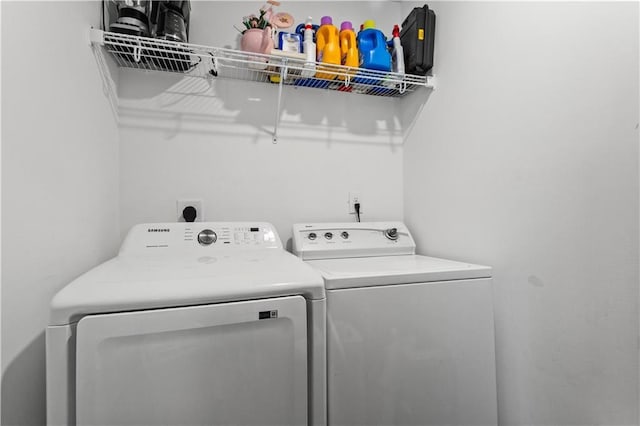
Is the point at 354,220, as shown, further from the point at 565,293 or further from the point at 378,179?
the point at 565,293

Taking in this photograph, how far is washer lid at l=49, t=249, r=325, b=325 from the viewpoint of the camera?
67cm

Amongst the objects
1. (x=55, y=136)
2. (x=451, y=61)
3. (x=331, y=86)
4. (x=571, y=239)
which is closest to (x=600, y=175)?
(x=571, y=239)

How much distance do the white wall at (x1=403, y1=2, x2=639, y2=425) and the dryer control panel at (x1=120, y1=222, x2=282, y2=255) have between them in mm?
937

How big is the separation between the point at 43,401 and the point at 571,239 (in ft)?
5.57

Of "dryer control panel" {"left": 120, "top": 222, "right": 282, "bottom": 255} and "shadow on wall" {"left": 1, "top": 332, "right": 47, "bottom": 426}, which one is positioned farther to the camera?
"dryer control panel" {"left": 120, "top": 222, "right": 282, "bottom": 255}

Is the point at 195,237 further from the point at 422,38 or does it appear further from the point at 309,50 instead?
the point at 422,38

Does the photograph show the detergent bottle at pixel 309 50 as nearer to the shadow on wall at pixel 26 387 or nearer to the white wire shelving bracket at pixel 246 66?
the white wire shelving bracket at pixel 246 66

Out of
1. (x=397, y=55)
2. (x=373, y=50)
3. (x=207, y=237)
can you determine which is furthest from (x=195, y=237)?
(x=397, y=55)

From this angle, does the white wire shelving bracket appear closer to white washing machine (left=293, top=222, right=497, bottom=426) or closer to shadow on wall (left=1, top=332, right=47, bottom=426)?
white washing machine (left=293, top=222, right=497, bottom=426)

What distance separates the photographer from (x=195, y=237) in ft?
4.33

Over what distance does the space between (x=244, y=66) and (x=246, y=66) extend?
0.01m

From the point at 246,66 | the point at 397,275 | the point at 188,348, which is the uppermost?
the point at 246,66

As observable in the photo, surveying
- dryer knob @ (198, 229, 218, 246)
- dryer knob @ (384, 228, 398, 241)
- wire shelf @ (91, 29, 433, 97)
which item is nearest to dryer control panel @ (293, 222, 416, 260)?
dryer knob @ (384, 228, 398, 241)

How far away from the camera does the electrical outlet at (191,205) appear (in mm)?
1508
